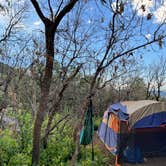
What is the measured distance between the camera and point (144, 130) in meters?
7.71

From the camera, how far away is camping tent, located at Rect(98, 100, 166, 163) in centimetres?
675

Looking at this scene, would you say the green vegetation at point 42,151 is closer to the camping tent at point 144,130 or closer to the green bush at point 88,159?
the green bush at point 88,159

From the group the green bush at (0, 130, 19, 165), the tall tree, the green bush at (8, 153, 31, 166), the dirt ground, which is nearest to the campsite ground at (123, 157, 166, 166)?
the dirt ground

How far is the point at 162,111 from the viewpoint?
22.9 feet

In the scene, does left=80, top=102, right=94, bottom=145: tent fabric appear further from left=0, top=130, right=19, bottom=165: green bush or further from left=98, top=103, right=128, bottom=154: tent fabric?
left=0, top=130, right=19, bottom=165: green bush

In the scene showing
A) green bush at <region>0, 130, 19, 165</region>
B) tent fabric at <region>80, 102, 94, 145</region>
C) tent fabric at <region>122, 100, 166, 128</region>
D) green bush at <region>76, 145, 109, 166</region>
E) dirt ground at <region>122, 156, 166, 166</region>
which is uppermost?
tent fabric at <region>122, 100, 166, 128</region>

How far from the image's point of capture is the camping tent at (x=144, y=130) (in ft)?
22.1

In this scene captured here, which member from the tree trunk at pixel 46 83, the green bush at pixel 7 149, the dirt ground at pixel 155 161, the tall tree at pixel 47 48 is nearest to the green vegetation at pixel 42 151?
the green bush at pixel 7 149

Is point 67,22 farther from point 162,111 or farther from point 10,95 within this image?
point 162,111

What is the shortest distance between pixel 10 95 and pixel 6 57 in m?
1.19

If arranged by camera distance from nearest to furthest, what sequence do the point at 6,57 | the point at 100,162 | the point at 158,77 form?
the point at 100,162
the point at 6,57
the point at 158,77

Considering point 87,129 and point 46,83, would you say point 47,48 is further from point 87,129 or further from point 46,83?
point 87,129

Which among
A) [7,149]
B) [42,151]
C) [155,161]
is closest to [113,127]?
[155,161]

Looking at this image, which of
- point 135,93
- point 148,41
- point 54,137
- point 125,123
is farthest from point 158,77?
point 148,41
